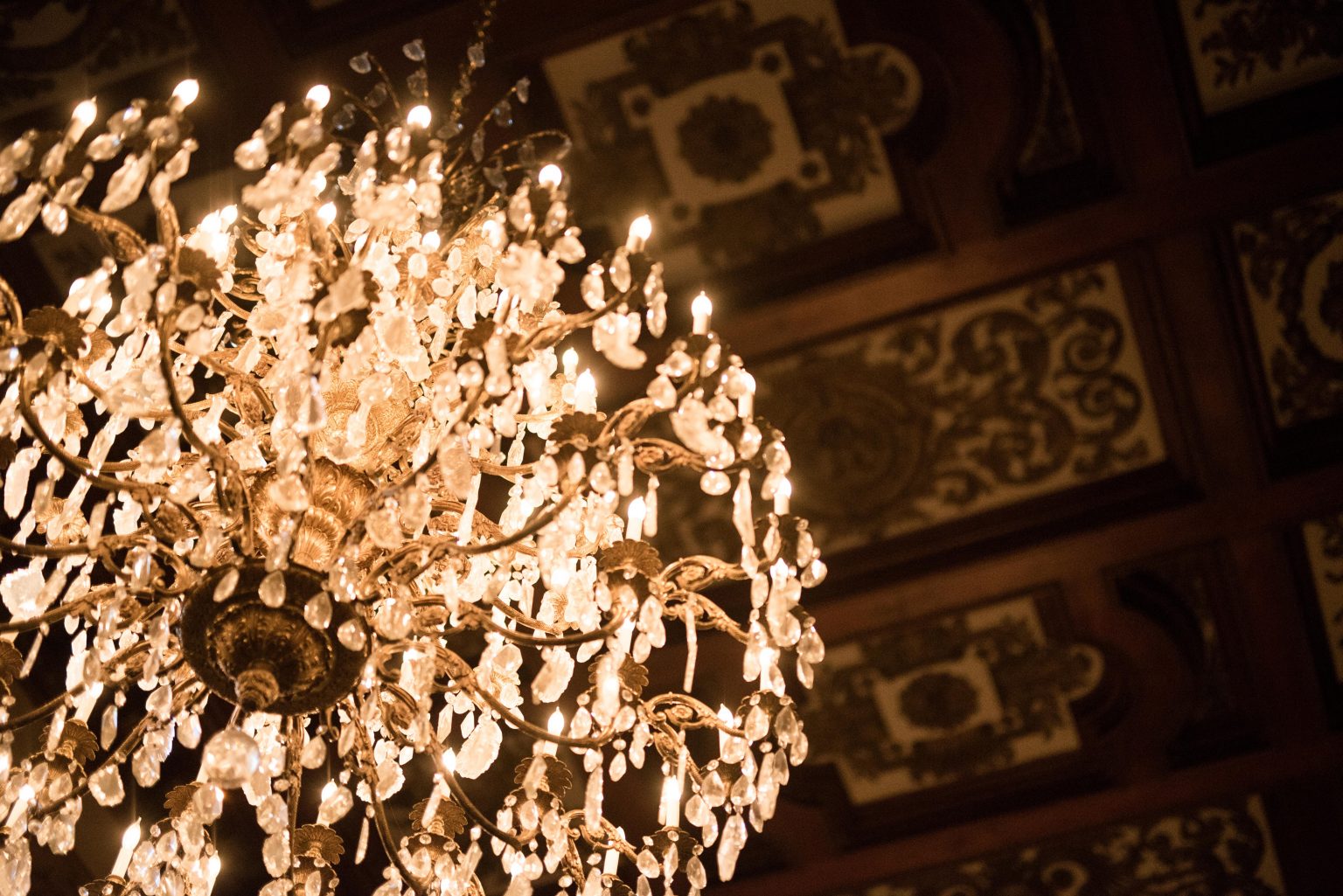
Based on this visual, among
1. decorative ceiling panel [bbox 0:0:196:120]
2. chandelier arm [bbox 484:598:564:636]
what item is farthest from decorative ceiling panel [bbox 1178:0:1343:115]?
decorative ceiling panel [bbox 0:0:196:120]

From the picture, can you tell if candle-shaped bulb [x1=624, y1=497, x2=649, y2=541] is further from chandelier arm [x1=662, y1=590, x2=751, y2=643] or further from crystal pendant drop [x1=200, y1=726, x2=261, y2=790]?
crystal pendant drop [x1=200, y1=726, x2=261, y2=790]

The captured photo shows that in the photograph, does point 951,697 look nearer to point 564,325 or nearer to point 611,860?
point 611,860

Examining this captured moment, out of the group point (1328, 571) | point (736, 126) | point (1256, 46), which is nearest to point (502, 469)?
point (736, 126)

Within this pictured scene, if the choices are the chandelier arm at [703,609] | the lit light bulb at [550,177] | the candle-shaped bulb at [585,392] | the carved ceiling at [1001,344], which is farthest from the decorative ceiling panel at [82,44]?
the chandelier arm at [703,609]

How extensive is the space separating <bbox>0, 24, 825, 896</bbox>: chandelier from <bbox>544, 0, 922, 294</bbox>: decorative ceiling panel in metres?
0.58

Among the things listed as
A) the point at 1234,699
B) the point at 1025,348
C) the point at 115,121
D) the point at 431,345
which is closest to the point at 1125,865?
the point at 1234,699

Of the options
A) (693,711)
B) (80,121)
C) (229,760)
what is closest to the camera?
(229,760)

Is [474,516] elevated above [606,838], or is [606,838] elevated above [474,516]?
[474,516]

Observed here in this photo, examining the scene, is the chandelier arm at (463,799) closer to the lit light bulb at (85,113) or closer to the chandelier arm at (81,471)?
the chandelier arm at (81,471)

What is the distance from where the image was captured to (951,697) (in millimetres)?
3854

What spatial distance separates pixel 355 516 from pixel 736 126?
1296mm

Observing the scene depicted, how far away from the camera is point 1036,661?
3783 millimetres

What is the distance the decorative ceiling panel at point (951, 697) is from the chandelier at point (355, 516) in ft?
4.74

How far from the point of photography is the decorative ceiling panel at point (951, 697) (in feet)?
12.2
